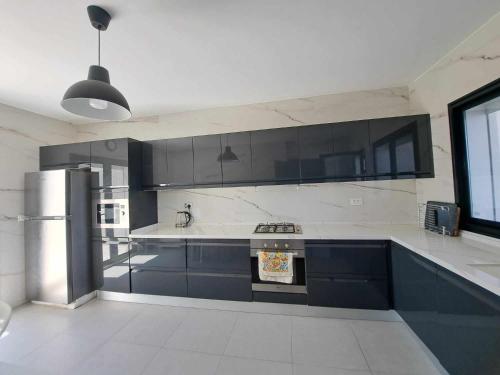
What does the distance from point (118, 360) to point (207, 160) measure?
2.02 m

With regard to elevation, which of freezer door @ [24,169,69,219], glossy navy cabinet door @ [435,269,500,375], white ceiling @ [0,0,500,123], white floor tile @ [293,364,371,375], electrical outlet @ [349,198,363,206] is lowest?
white floor tile @ [293,364,371,375]

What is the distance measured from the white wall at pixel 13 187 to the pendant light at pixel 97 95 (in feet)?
6.79

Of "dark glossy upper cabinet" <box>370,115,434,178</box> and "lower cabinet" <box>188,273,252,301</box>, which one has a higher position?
"dark glossy upper cabinet" <box>370,115,434,178</box>

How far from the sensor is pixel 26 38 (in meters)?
1.54

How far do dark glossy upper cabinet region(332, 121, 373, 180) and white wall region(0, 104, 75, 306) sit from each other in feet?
12.1

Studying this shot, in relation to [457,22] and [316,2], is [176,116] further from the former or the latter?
[457,22]

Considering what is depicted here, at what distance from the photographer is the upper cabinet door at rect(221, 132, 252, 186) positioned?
261cm

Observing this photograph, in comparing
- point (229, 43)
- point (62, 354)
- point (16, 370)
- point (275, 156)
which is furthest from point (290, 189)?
point (16, 370)

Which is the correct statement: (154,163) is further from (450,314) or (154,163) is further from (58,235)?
(450,314)

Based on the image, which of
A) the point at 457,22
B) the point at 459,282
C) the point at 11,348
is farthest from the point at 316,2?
the point at 11,348

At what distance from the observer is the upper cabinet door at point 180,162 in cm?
273

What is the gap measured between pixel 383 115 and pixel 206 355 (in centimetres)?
304

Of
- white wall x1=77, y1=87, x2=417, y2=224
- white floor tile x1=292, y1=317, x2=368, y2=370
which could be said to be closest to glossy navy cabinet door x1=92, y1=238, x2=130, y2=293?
white wall x1=77, y1=87, x2=417, y2=224

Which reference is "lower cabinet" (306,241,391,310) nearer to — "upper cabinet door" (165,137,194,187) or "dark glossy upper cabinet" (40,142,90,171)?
"upper cabinet door" (165,137,194,187)
